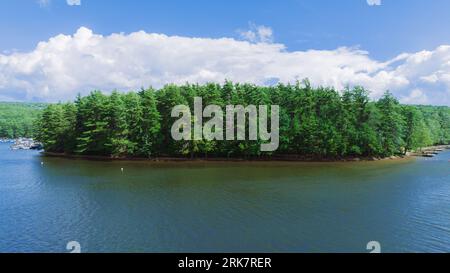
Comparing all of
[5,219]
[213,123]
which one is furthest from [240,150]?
[5,219]

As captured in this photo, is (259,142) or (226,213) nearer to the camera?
(226,213)

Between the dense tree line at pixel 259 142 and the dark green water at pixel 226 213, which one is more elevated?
the dense tree line at pixel 259 142

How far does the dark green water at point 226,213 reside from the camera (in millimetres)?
18062

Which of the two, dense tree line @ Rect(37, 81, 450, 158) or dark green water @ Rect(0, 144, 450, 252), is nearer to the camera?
dark green water @ Rect(0, 144, 450, 252)

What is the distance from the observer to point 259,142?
5706cm

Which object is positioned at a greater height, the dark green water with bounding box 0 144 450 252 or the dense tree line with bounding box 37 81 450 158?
the dense tree line with bounding box 37 81 450 158

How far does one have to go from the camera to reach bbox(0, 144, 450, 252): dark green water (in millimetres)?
18062

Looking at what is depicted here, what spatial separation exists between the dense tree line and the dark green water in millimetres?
18415

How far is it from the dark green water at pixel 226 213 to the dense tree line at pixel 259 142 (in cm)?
1841

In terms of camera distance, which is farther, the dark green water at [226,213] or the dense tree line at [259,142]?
the dense tree line at [259,142]

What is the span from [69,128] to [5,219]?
173ft

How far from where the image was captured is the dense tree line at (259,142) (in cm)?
5831

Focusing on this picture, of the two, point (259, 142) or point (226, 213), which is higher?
point (259, 142)

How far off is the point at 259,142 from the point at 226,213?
113ft
